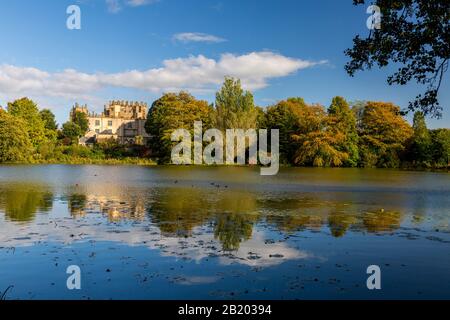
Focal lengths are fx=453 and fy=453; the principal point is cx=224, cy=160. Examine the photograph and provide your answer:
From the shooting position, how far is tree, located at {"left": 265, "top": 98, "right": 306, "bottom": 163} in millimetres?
86438

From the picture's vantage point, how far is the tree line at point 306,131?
7988 cm

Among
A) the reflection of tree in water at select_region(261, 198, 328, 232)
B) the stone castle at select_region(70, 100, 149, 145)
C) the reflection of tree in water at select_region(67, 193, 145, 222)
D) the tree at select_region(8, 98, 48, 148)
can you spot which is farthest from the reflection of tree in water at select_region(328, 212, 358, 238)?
the stone castle at select_region(70, 100, 149, 145)

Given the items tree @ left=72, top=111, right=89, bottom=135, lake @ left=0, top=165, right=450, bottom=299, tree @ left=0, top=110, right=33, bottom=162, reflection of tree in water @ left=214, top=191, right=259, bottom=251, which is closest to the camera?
lake @ left=0, top=165, right=450, bottom=299

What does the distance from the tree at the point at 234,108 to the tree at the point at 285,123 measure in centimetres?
608

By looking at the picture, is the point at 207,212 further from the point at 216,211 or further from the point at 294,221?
the point at 294,221

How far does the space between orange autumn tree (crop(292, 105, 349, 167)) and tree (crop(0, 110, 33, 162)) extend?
151ft

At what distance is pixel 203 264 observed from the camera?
428 inches

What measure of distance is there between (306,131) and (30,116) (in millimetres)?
51829

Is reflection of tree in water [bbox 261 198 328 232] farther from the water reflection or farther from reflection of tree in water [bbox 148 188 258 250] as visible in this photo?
reflection of tree in water [bbox 148 188 258 250]

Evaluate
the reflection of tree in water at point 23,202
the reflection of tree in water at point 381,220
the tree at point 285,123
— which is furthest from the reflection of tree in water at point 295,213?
the tree at point 285,123

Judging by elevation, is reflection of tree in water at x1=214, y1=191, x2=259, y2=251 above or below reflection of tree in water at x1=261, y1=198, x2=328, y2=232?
above

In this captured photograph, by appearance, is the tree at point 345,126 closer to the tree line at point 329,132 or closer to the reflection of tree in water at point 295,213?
the tree line at point 329,132

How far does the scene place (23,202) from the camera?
2266cm
